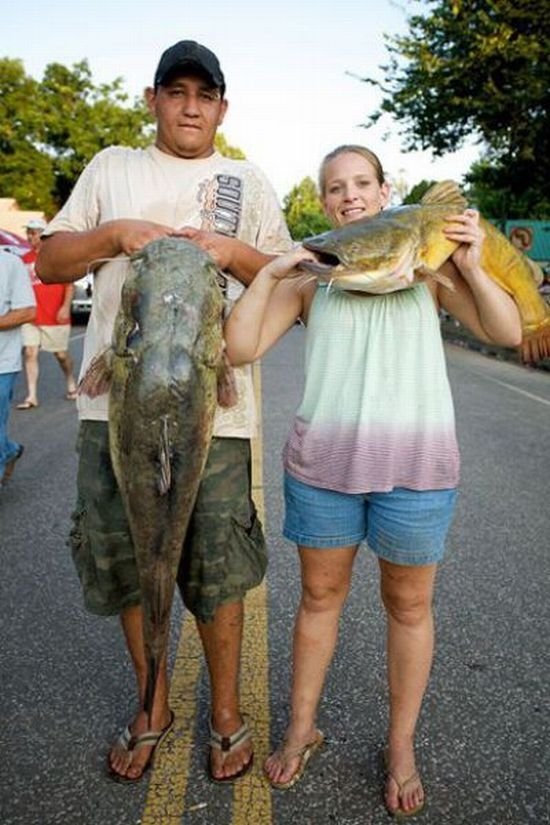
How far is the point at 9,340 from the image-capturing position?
17.6 ft

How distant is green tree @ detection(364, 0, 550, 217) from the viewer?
1634 centimetres

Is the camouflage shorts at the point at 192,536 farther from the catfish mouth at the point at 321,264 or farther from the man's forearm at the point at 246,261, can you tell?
the catfish mouth at the point at 321,264

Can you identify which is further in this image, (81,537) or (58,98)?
(58,98)

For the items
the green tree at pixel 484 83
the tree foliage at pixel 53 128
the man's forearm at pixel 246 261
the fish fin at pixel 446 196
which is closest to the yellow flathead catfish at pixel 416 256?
the fish fin at pixel 446 196

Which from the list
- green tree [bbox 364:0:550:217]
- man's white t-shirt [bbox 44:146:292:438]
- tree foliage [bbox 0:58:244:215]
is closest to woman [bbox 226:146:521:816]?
man's white t-shirt [bbox 44:146:292:438]

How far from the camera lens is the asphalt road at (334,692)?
2391 millimetres

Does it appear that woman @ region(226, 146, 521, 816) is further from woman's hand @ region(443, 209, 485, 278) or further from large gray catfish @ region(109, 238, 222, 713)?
large gray catfish @ region(109, 238, 222, 713)

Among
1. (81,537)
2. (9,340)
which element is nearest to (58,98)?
(9,340)

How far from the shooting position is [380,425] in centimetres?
223

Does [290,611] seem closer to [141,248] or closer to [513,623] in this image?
[513,623]

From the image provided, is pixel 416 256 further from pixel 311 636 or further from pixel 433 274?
pixel 311 636

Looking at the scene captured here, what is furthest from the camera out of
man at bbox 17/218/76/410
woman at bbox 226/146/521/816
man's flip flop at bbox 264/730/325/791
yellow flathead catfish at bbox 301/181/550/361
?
man at bbox 17/218/76/410

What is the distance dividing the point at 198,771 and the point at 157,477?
1185 millimetres

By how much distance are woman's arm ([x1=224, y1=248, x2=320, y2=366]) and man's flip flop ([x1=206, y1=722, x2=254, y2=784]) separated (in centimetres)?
131
